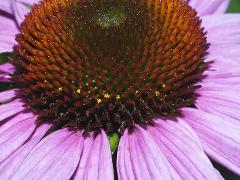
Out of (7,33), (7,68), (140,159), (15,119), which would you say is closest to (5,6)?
(7,33)

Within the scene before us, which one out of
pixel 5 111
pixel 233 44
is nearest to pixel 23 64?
pixel 5 111

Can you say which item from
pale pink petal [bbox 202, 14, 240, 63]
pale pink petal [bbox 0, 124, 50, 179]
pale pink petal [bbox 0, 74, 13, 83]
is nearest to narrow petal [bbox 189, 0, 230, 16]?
pale pink petal [bbox 202, 14, 240, 63]

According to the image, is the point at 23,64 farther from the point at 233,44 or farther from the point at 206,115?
the point at 233,44

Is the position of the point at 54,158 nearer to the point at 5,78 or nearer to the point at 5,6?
the point at 5,78

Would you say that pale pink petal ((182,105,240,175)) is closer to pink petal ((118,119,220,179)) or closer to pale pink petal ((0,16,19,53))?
pink petal ((118,119,220,179))

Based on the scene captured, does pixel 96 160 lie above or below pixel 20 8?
below

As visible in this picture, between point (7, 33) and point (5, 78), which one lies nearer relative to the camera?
point (5, 78)

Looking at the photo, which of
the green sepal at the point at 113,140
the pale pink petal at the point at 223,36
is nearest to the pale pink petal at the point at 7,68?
the green sepal at the point at 113,140
